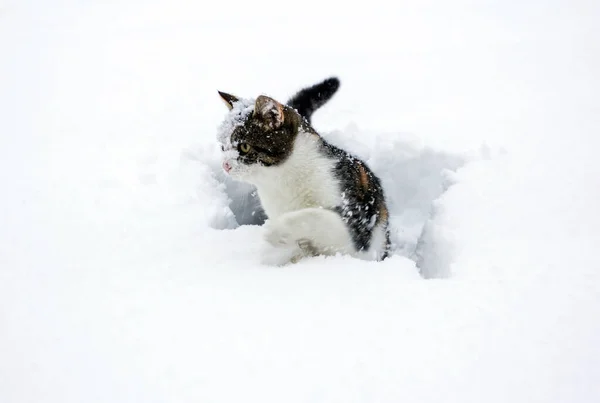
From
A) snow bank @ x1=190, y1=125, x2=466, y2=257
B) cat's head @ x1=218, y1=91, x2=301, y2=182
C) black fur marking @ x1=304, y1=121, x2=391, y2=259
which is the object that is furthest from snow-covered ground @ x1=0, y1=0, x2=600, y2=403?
cat's head @ x1=218, y1=91, x2=301, y2=182

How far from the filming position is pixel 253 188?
3.60m

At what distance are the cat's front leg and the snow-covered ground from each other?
156 millimetres

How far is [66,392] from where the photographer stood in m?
1.43

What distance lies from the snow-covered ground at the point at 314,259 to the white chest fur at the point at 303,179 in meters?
0.33

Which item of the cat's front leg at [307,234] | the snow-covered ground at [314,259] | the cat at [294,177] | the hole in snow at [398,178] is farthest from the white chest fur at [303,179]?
the hole in snow at [398,178]

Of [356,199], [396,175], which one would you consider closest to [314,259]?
[356,199]

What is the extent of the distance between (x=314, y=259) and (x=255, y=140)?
0.67 meters

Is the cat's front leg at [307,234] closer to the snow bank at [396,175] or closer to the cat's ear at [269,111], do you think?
the cat's ear at [269,111]

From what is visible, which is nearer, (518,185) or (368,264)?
(368,264)

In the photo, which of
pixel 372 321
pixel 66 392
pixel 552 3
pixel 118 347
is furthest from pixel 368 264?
pixel 552 3

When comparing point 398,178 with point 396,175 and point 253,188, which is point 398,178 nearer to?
point 396,175

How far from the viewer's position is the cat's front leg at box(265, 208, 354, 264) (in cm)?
227

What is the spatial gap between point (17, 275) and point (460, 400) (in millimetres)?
1862

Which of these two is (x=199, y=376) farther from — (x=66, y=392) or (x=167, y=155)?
(x=167, y=155)
